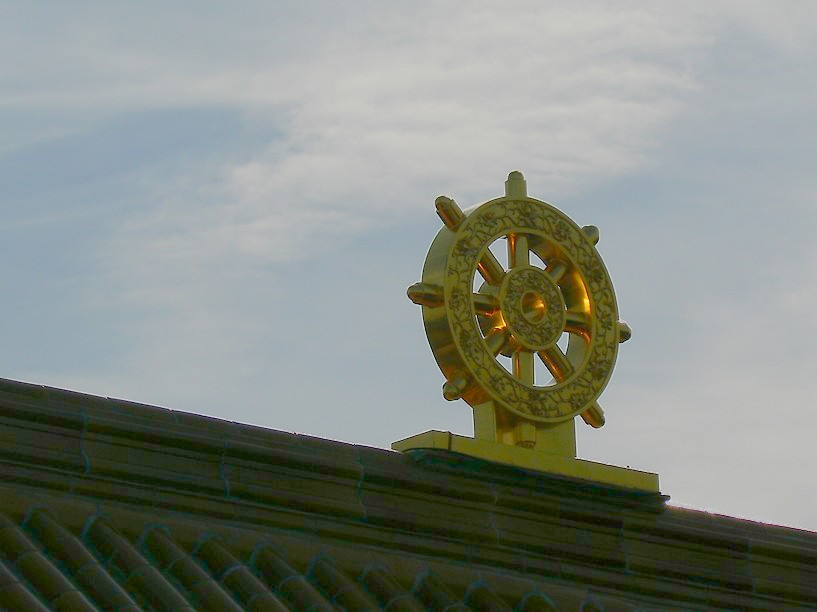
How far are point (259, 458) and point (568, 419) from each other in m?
1.73

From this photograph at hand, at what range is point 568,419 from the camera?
991cm

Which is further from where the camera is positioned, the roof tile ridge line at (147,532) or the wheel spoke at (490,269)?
the wheel spoke at (490,269)

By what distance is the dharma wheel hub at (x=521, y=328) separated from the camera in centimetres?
961

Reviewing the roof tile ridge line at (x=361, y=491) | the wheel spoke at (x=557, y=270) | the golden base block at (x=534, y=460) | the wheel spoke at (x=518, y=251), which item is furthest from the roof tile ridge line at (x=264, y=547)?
the wheel spoke at (x=557, y=270)

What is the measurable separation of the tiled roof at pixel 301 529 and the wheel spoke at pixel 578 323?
787 millimetres

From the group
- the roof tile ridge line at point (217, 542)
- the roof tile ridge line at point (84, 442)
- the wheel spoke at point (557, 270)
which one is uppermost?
the wheel spoke at point (557, 270)

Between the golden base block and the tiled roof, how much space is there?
54 mm

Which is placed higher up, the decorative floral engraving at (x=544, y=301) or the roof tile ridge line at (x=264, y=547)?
the decorative floral engraving at (x=544, y=301)

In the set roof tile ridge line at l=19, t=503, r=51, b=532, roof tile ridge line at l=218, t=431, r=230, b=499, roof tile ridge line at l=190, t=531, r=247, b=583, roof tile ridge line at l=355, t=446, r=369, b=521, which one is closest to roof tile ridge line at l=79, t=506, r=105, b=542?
roof tile ridge line at l=19, t=503, r=51, b=532

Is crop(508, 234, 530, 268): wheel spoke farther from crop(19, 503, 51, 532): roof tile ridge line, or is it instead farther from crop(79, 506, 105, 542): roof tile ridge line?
crop(19, 503, 51, 532): roof tile ridge line

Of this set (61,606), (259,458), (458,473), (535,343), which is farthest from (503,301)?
(61,606)

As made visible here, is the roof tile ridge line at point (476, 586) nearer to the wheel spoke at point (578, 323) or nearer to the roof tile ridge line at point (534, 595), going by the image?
the roof tile ridge line at point (534, 595)

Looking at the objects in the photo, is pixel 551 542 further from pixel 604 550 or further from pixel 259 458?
pixel 259 458

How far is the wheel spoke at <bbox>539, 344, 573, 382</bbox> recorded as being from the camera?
10.0 metres
